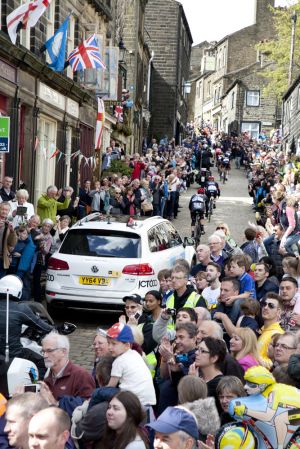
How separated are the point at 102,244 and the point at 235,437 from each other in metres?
7.85

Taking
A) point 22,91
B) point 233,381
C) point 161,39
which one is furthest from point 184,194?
point 233,381

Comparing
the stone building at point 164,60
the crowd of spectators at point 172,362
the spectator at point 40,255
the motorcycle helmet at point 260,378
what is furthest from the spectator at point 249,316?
the stone building at point 164,60

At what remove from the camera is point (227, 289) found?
30.4 ft

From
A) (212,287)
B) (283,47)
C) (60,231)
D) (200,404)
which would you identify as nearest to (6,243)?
(60,231)

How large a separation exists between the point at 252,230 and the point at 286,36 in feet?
164

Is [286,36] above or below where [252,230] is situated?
above

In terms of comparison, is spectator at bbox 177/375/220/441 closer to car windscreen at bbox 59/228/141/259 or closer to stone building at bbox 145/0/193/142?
car windscreen at bbox 59/228/141/259

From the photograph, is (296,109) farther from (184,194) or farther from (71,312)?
(71,312)

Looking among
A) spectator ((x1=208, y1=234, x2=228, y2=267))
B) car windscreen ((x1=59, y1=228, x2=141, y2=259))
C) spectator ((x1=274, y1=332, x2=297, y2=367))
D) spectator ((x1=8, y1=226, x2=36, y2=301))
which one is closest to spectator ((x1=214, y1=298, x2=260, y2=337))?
spectator ((x1=274, y1=332, x2=297, y2=367))

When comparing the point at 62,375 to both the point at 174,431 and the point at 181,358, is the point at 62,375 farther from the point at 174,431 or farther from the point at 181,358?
the point at 174,431

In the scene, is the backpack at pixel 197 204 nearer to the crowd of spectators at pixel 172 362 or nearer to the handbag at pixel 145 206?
the handbag at pixel 145 206

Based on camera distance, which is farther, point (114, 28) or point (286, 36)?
point (286, 36)

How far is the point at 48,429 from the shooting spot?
471cm

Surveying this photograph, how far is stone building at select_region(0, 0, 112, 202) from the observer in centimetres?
1912
